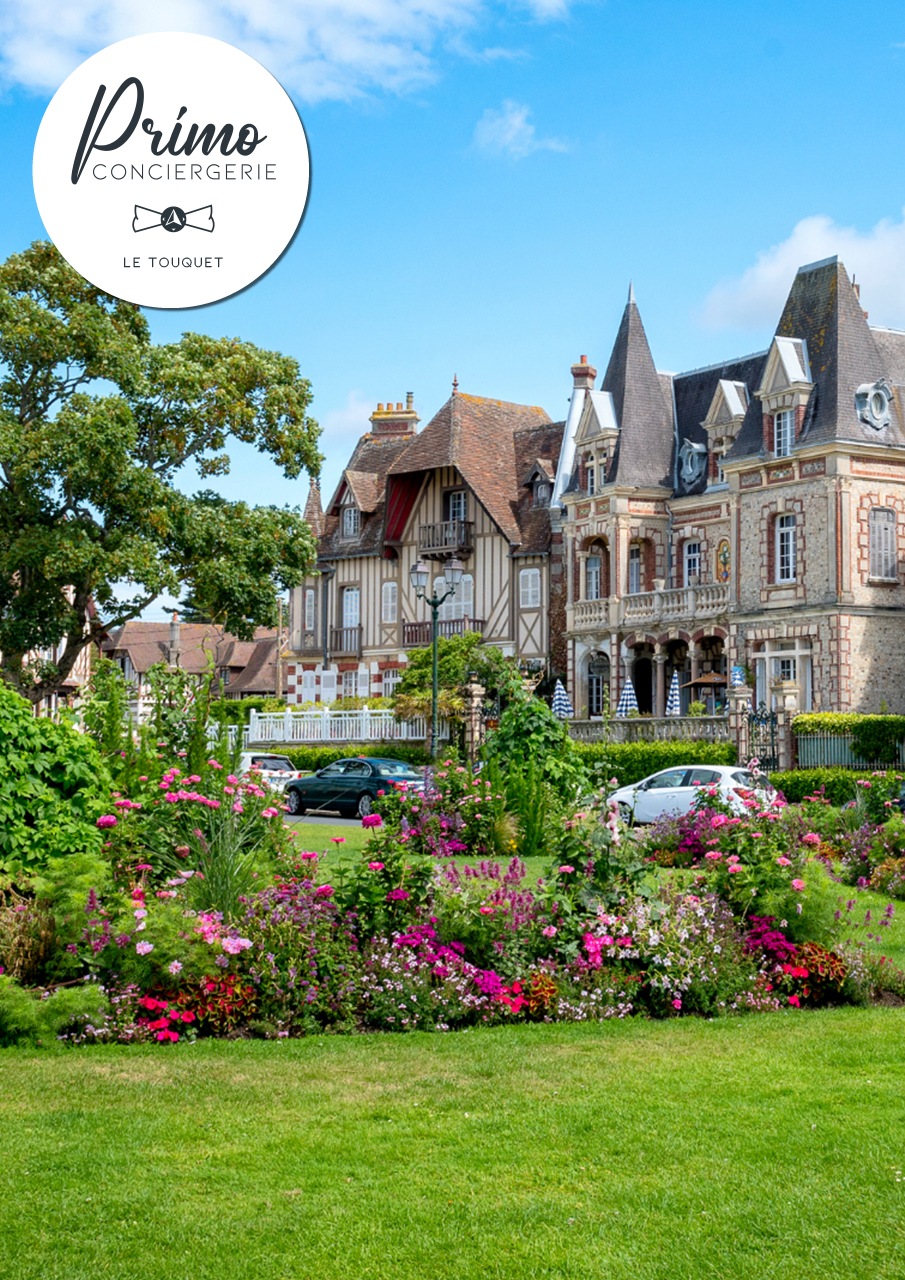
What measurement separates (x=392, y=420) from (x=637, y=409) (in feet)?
45.1

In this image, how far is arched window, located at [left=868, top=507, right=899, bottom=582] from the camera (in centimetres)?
3325

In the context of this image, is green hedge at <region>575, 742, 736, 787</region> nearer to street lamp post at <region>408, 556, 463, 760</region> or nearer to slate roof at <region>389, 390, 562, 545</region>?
street lamp post at <region>408, 556, 463, 760</region>

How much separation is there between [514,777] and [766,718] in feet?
40.6

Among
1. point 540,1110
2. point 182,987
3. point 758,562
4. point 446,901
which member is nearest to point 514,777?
point 446,901

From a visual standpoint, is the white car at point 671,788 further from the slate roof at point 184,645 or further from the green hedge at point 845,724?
the slate roof at point 184,645

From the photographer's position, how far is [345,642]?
47.4 meters

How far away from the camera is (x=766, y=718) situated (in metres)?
28.2

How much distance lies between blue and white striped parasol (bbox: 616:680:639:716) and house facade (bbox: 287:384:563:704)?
6.91m

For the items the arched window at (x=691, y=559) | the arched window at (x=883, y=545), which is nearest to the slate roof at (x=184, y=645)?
the arched window at (x=691, y=559)

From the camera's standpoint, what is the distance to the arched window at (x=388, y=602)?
46.0 meters

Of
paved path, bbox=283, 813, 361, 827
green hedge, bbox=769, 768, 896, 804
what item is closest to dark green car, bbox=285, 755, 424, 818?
paved path, bbox=283, 813, 361, 827

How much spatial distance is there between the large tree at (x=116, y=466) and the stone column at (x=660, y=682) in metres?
12.8

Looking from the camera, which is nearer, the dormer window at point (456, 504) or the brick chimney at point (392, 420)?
the dormer window at point (456, 504)

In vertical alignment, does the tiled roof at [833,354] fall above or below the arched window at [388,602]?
above
